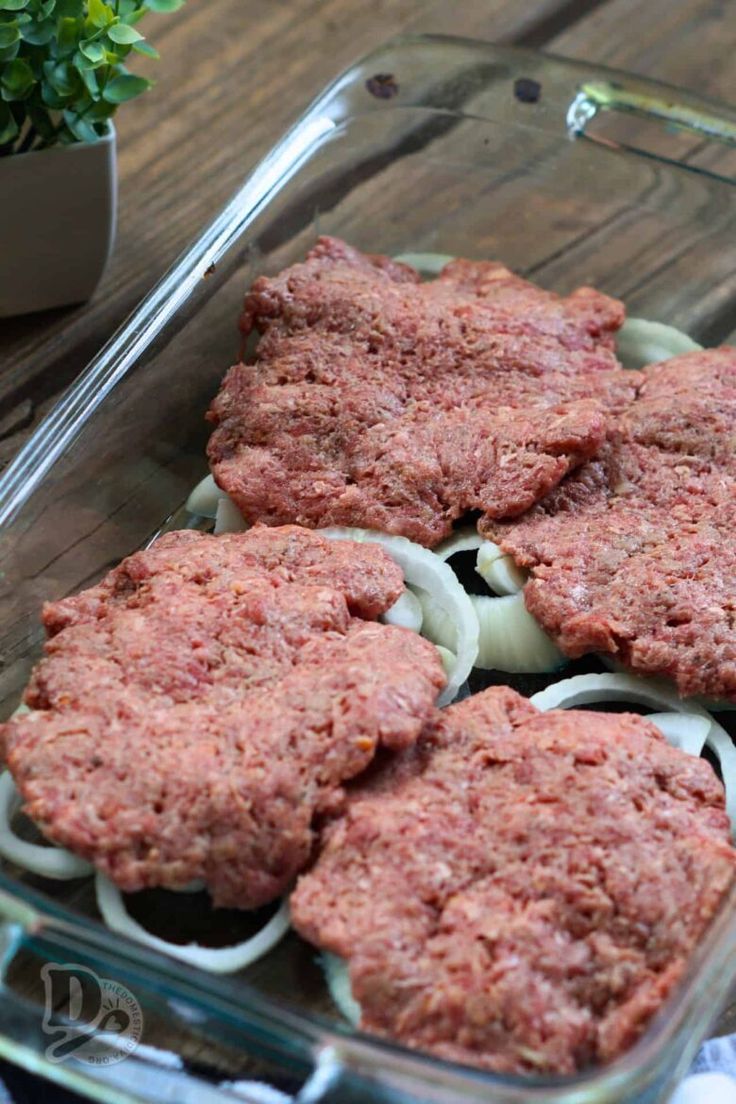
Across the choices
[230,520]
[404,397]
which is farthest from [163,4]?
[230,520]

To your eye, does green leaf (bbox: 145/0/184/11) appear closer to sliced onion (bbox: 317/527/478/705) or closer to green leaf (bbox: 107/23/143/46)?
green leaf (bbox: 107/23/143/46)

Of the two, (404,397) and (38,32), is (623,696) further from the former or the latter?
(38,32)

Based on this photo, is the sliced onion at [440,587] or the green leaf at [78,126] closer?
the sliced onion at [440,587]

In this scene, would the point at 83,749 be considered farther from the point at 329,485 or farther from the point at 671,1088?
the point at 671,1088

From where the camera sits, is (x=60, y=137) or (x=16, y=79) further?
(x=60, y=137)

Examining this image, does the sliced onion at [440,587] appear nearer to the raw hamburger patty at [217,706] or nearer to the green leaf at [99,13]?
the raw hamburger patty at [217,706]

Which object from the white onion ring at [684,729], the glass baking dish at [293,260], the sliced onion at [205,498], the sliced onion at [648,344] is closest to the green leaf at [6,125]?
the glass baking dish at [293,260]

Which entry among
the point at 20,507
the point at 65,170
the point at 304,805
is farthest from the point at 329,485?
the point at 65,170
